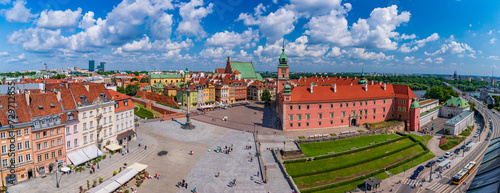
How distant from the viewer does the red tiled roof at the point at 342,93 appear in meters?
68.8

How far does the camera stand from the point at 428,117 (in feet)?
288

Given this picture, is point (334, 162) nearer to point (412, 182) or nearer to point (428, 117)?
point (412, 182)

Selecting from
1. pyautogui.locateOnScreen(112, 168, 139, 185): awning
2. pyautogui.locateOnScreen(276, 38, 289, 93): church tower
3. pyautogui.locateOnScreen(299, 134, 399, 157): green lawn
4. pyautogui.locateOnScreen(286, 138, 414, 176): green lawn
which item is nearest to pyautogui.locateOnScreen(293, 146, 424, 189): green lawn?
pyautogui.locateOnScreen(286, 138, 414, 176): green lawn

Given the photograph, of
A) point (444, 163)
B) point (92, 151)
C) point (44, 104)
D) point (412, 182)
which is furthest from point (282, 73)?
point (44, 104)

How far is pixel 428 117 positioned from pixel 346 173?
60.2m

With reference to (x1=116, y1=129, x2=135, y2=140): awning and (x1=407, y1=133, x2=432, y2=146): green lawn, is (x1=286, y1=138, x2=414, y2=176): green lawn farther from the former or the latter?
(x1=116, y1=129, x2=135, y2=140): awning

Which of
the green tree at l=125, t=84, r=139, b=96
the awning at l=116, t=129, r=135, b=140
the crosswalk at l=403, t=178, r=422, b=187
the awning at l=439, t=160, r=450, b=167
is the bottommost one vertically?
the crosswalk at l=403, t=178, r=422, b=187

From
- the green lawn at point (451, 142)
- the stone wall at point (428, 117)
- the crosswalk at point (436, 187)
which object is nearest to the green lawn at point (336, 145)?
the green lawn at point (451, 142)

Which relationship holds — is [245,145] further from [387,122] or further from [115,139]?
[387,122]

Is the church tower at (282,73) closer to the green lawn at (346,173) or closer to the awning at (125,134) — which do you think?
the green lawn at (346,173)

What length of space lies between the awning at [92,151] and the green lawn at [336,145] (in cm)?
3732

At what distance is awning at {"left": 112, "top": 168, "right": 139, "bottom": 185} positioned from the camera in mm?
36250

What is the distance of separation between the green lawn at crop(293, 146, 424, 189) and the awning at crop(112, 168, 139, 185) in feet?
80.5

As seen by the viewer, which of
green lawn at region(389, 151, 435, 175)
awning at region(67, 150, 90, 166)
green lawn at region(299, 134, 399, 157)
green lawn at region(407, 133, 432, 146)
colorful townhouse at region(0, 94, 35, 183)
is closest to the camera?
colorful townhouse at region(0, 94, 35, 183)
